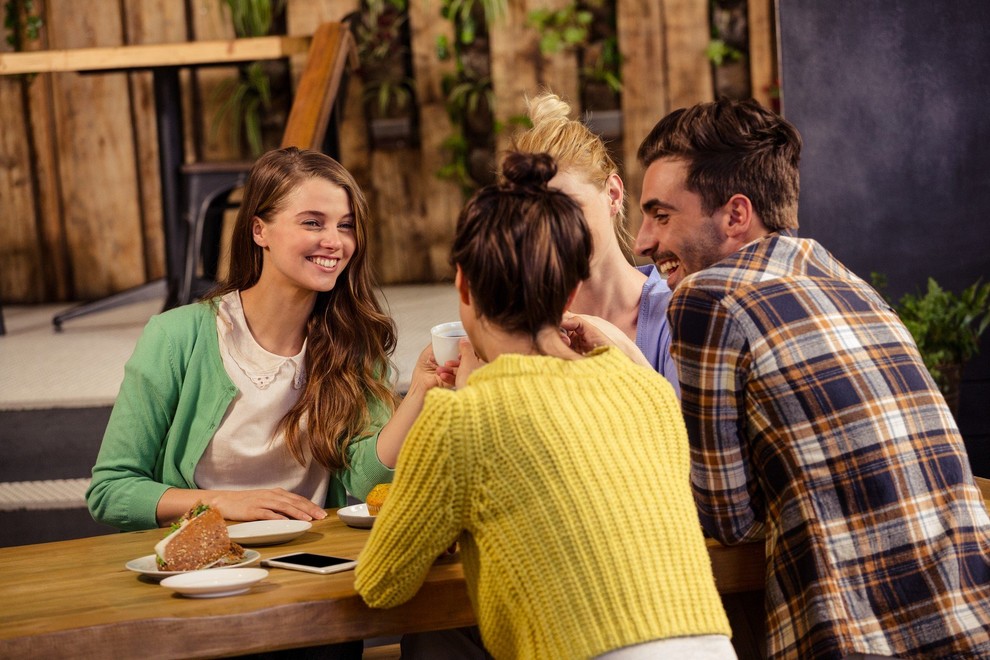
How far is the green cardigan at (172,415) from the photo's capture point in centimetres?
214

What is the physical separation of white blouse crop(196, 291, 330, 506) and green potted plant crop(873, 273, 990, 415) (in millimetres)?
1980

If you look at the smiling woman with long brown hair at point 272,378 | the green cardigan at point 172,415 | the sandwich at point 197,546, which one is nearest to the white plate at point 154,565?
the sandwich at point 197,546

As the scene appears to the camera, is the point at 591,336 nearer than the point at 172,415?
Yes

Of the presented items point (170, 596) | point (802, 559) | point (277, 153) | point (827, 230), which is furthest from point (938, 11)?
point (170, 596)

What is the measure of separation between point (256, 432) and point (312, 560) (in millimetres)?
638

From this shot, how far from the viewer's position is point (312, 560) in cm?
162

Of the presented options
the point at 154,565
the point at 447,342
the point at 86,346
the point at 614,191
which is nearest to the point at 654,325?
the point at 614,191

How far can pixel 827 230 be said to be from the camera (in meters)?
3.58

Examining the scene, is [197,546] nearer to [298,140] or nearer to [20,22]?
[298,140]

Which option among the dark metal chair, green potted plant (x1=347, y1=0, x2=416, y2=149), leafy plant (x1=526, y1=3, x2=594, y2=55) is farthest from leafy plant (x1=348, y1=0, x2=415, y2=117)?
the dark metal chair

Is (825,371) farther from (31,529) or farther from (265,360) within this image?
(31,529)

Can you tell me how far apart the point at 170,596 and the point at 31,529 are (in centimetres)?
168

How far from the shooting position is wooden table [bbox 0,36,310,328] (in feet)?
12.8

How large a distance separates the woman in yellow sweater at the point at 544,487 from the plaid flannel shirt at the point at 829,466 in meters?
0.20
